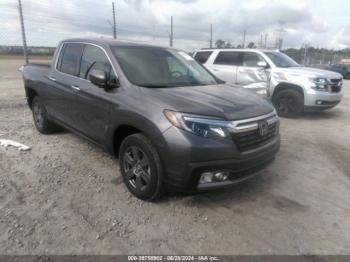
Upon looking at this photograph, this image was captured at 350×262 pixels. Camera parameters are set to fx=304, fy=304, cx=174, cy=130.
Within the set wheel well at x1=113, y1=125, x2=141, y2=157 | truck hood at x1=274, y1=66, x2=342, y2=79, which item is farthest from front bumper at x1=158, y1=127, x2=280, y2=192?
truck hood at x1=274, y1=66, x2=342, y2=79

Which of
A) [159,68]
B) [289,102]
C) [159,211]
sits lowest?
[159,211]

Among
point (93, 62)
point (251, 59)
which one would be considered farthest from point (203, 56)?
point (93, 62)

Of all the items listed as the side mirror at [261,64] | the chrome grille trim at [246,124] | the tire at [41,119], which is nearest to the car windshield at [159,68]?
the chrome grille trim at [246,124]

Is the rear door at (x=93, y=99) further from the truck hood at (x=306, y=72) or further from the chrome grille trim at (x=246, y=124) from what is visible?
the truck hood at (x=306, y=72)

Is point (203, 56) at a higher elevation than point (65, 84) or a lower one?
higher

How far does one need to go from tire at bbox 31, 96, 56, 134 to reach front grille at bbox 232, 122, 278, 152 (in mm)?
3876

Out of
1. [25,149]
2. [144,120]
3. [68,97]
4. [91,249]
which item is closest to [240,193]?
[144,120]

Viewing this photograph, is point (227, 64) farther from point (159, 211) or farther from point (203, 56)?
point (159, 211)

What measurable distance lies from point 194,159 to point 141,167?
0.77 m

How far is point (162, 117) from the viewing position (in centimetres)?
305

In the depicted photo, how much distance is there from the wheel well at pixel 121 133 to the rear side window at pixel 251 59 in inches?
245

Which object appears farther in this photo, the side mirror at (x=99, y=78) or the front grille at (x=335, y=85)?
the front grille at (x=335, y=85)

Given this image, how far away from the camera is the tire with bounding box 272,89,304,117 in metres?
8.13

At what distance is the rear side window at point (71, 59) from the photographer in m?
4.53
